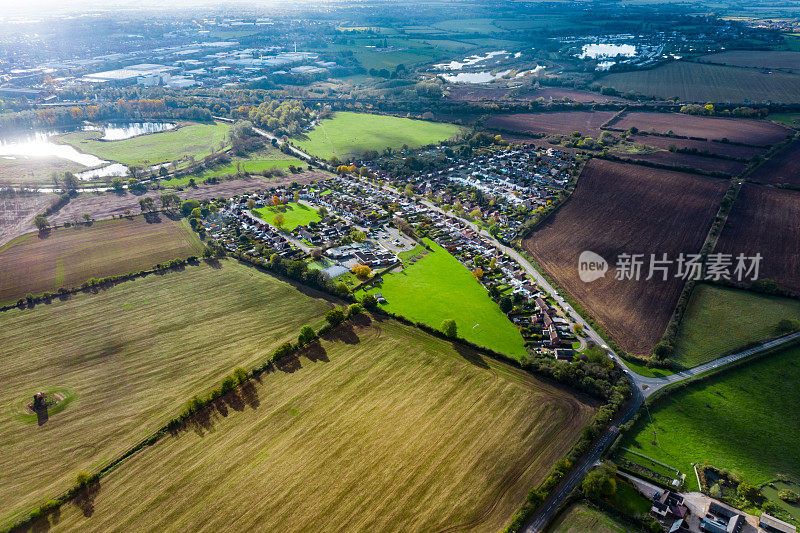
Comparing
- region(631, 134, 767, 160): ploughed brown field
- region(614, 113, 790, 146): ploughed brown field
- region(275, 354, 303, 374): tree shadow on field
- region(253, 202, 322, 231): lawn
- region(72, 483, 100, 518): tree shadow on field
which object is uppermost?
region(614, 113, 790, 146): ploughed brown field

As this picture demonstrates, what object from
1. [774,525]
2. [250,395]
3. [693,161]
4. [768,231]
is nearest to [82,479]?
[250,395]

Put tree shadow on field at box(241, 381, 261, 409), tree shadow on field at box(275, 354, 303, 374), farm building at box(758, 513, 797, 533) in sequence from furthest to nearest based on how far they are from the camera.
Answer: tree shadow on field at box(275, 354, 303, 374)
tree shadow on field at box(241, 381, 261, 409)
farm building at box(758, 513, 797, 533)

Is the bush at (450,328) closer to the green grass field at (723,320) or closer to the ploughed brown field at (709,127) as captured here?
the green grass field at (723,320)

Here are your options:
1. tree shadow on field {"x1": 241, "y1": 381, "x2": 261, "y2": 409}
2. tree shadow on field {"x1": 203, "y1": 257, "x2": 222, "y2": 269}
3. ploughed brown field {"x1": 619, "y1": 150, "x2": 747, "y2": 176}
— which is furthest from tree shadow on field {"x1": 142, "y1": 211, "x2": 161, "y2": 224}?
ploughed brown field {"x1": 619, "y1": 150, "x2": 747, "y2": 176}

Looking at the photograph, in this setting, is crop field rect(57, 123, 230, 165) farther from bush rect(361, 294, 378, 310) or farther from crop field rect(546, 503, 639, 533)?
crop field rect(546, 503, 639, 533)

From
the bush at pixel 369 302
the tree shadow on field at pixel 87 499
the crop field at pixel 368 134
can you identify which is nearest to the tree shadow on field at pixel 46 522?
the tree shadow on field at pixel 87 499

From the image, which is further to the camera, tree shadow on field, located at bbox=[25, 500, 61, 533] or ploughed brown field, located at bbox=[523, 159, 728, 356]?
ploughed brown field, located at bbox=[523, 159, 728, 356]

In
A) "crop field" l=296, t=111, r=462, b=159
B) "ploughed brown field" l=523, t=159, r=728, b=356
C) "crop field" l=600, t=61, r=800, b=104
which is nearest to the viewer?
"ploughed brown field" l=523, t=159, r=728, b=356
